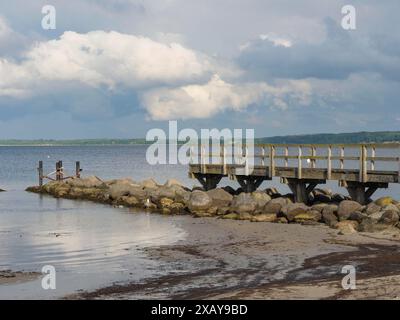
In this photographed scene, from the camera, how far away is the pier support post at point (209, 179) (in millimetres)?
34094

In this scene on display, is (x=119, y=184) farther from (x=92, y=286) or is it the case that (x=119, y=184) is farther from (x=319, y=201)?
(x=92, y=286)

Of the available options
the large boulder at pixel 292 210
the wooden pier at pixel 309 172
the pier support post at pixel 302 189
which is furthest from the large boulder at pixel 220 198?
the large boulder at pixel 292 210

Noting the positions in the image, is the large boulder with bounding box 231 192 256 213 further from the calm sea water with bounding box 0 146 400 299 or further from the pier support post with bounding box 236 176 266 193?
the pier support post with bounding box 236 176 266 193

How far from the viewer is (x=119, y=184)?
35.7 metres

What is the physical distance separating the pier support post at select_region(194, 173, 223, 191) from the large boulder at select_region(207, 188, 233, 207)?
15.8 feet

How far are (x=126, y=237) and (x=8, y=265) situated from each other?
563 cm

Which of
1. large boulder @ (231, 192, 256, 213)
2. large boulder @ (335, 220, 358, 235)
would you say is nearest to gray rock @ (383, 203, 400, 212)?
large boulder @ (335, 220, 358, 235)

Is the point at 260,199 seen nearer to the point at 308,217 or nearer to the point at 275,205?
the point at 275,205

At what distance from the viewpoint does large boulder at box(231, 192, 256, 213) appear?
86.2ft

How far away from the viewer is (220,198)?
93.9 feet

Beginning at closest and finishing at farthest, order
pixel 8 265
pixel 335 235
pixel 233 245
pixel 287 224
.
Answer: pixel 8 265 < pixel 233 245 < pixel 335 235 < pixel 287 224

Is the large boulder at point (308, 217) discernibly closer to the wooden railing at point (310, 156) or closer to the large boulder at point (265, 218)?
the large boulder at point (265, 218)

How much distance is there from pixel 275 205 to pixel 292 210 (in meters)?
1.28
